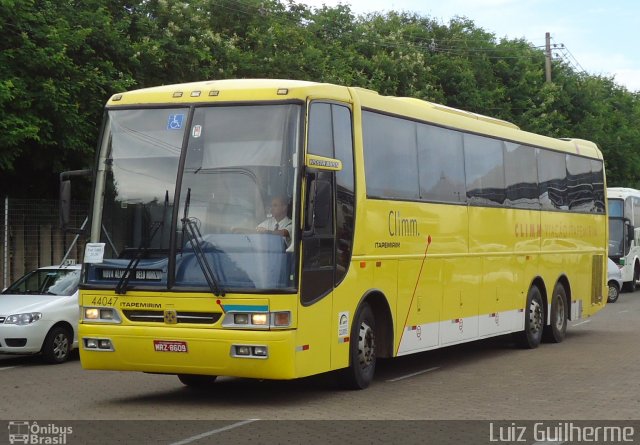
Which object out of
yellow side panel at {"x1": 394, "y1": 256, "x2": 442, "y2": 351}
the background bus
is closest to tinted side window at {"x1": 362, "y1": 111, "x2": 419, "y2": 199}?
yellow side panel at {"x1": 394, "y1": 256, "x2": 442, "y2": 351}

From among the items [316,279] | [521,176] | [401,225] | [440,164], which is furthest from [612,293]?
[316,279]

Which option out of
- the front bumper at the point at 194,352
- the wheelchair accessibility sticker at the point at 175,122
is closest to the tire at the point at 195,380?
the front bumper at the point at 194,352

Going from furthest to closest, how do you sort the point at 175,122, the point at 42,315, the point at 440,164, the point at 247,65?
the point at 247,65 → the point at 42,315 → the point at 440,164 → the point at 175,122

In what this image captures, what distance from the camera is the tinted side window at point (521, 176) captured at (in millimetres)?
18328

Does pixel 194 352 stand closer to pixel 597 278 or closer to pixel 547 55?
pixel 597 278

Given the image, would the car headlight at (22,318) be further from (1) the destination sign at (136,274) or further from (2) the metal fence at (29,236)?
(2) the metal fence at (29,236)

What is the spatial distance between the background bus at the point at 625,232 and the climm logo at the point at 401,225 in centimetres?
2437

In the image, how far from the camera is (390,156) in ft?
45.9

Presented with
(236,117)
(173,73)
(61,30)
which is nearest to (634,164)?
(173,73)

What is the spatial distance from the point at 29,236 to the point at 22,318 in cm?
838

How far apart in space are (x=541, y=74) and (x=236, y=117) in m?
40.9

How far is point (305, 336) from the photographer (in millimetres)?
11664

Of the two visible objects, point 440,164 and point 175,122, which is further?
point 440,164
